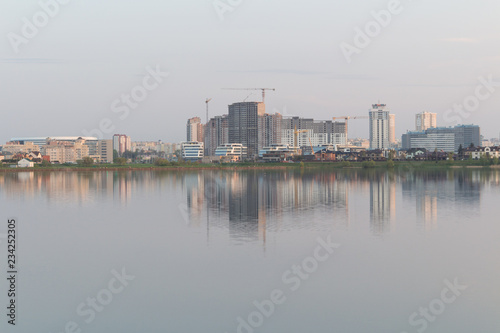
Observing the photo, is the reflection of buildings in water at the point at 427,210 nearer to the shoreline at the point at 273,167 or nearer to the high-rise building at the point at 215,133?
the shoreline at the point at 273,167

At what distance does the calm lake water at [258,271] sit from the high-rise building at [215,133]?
329 ft

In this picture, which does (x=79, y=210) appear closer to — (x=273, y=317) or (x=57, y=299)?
(x=57, y=299)

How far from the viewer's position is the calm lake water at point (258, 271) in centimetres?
702

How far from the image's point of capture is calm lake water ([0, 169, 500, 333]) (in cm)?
702

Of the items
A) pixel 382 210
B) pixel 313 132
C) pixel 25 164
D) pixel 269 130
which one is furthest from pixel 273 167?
pixel 313 132

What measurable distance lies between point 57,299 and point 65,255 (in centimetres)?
319

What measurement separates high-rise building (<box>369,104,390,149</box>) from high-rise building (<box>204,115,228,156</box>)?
178 ft

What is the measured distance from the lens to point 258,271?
30.3 ft

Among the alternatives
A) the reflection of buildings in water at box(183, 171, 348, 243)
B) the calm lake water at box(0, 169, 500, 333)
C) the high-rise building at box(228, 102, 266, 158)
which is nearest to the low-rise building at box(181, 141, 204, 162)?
the high-rise building at box(228, 102, 266, 158)

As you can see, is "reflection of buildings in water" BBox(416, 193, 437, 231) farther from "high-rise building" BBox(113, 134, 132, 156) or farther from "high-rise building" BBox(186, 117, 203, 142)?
"high-rise building" BBox(113, 134, 132, 156)

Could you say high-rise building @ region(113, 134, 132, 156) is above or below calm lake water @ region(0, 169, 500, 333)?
above

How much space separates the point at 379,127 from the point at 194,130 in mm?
55401

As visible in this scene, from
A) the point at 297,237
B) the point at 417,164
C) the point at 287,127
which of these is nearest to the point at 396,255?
the point at 297,237

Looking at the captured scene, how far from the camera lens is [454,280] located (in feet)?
28.5
